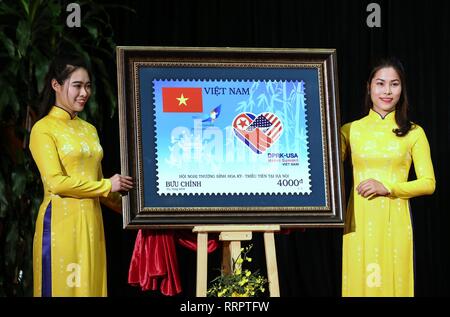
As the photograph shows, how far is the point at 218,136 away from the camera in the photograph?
540 cm

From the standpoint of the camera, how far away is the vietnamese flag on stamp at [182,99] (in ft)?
17.7

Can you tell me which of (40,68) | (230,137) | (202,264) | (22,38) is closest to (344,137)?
(230,137)

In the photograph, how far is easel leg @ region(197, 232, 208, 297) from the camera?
5297 millimetres

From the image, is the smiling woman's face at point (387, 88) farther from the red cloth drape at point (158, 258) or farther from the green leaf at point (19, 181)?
the green leaf at point (19, 181)

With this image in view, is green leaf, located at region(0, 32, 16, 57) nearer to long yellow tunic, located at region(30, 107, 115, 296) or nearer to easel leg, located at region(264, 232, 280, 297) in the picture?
long yellow tunic, located at region(30, 107, 115, 296)

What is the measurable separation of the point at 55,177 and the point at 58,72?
0.48 meters

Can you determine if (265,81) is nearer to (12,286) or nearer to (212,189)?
(212,189)

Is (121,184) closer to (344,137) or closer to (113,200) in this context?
(113,200)

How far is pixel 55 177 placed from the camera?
5.20 metres

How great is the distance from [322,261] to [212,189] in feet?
4.83

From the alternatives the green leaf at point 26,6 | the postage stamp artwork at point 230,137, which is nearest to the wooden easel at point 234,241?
the postage stamp artwork at point 230,137

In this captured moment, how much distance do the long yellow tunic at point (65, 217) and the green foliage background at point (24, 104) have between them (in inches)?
19.2

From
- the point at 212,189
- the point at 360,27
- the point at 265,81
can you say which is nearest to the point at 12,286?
the point at 212,189

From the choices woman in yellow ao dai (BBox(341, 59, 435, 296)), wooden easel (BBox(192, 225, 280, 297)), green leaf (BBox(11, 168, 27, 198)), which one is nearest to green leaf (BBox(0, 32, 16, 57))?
green leaf (BBox(11, 168, 27, 198))
